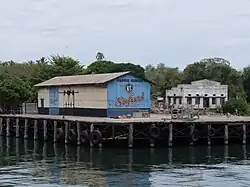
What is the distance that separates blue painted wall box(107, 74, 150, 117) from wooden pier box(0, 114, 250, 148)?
4.93 meters

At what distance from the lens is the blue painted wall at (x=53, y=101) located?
2699 inches

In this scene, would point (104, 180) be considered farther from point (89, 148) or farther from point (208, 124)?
point (208, 124)

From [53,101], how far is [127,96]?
11739 millimetres

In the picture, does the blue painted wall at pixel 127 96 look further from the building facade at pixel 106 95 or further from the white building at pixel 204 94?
the white building at pixel 204 94

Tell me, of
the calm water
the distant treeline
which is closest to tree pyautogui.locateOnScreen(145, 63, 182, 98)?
the distant treeline

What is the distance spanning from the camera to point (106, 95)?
196ft

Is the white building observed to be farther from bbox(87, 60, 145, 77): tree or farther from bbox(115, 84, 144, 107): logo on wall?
bbox(115, 84, 144, 107): logo on wall

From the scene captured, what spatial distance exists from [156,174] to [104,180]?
3.85 meters

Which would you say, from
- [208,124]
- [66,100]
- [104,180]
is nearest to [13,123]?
[66,100]

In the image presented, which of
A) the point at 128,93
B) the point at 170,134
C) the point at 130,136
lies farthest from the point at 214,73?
the point at 130,136

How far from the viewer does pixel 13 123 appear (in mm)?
71562

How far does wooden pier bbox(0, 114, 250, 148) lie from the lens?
52094mm

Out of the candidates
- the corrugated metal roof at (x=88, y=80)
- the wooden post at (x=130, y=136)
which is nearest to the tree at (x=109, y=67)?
the corrugated metal roof at (x=88, y=80)

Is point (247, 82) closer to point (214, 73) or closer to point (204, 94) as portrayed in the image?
point (214, 73)
